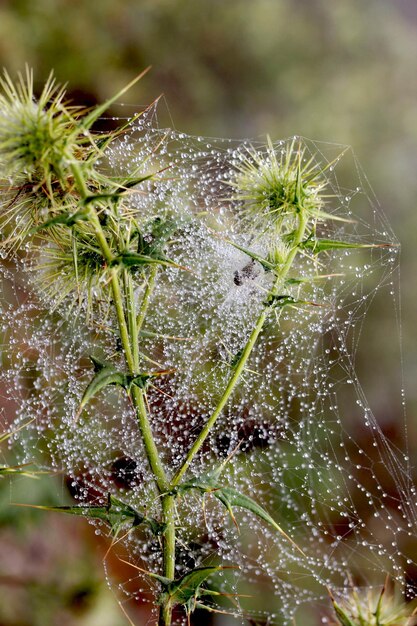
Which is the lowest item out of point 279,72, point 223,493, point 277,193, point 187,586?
point 187,586

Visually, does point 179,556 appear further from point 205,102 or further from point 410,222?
point 205,102

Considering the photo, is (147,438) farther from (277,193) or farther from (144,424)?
(277,193)

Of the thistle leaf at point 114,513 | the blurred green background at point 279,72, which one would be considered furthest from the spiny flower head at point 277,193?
the blurred green background at point 279,72

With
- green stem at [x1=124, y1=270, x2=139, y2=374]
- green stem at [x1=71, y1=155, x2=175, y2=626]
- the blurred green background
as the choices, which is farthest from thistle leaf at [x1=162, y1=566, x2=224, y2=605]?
the blurred green background

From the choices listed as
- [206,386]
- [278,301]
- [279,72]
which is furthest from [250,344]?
[279,72]

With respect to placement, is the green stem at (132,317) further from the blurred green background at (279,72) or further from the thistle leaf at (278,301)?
the blurred green background at (279,72)

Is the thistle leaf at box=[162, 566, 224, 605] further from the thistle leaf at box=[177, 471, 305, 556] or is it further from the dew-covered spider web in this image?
the dew-covered spider web
